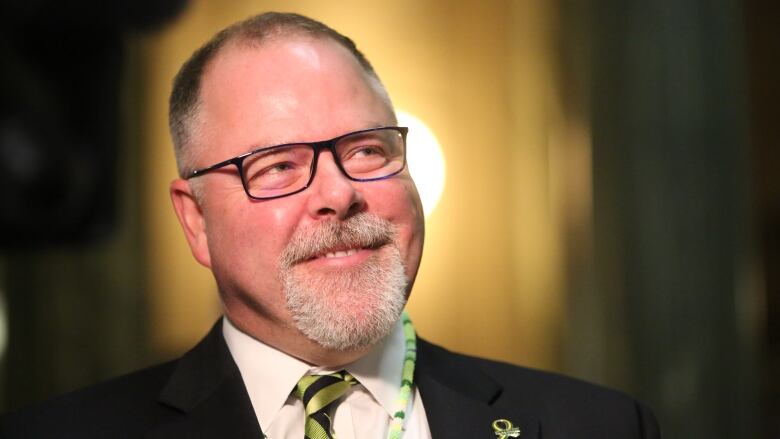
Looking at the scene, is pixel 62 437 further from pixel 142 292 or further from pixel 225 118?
pixel 142 292

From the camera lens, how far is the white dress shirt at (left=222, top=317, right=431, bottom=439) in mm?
1663

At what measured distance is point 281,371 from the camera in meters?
1.68

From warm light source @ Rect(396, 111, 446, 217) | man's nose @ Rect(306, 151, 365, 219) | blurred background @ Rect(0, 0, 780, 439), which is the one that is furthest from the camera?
warm light source @ Rect(396, 111, 446, 217)

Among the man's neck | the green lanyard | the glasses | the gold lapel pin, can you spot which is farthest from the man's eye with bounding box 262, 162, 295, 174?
the gold lapel pin

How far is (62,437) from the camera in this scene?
1.70 m

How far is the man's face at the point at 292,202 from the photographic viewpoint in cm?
160

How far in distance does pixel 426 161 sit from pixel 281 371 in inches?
63.7

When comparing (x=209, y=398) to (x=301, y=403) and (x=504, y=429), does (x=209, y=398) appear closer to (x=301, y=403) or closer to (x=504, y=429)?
(x=301, y=403)

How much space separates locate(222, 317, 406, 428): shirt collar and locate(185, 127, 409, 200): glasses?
279 mm

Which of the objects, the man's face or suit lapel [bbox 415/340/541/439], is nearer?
the man's face

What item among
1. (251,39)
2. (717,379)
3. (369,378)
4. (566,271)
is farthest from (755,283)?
(251,39)

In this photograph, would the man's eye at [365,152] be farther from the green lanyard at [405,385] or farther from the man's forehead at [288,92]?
the green lanyard at [405,385]

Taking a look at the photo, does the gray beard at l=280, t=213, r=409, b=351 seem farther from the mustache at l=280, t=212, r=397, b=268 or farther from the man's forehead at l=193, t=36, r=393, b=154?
the man's forehead at l=193, t=36, r=393, b=154

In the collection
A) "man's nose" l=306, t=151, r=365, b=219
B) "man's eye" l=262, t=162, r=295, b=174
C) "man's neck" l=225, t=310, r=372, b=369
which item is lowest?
"man's neck" l=225, t=310, r=372, b=369
